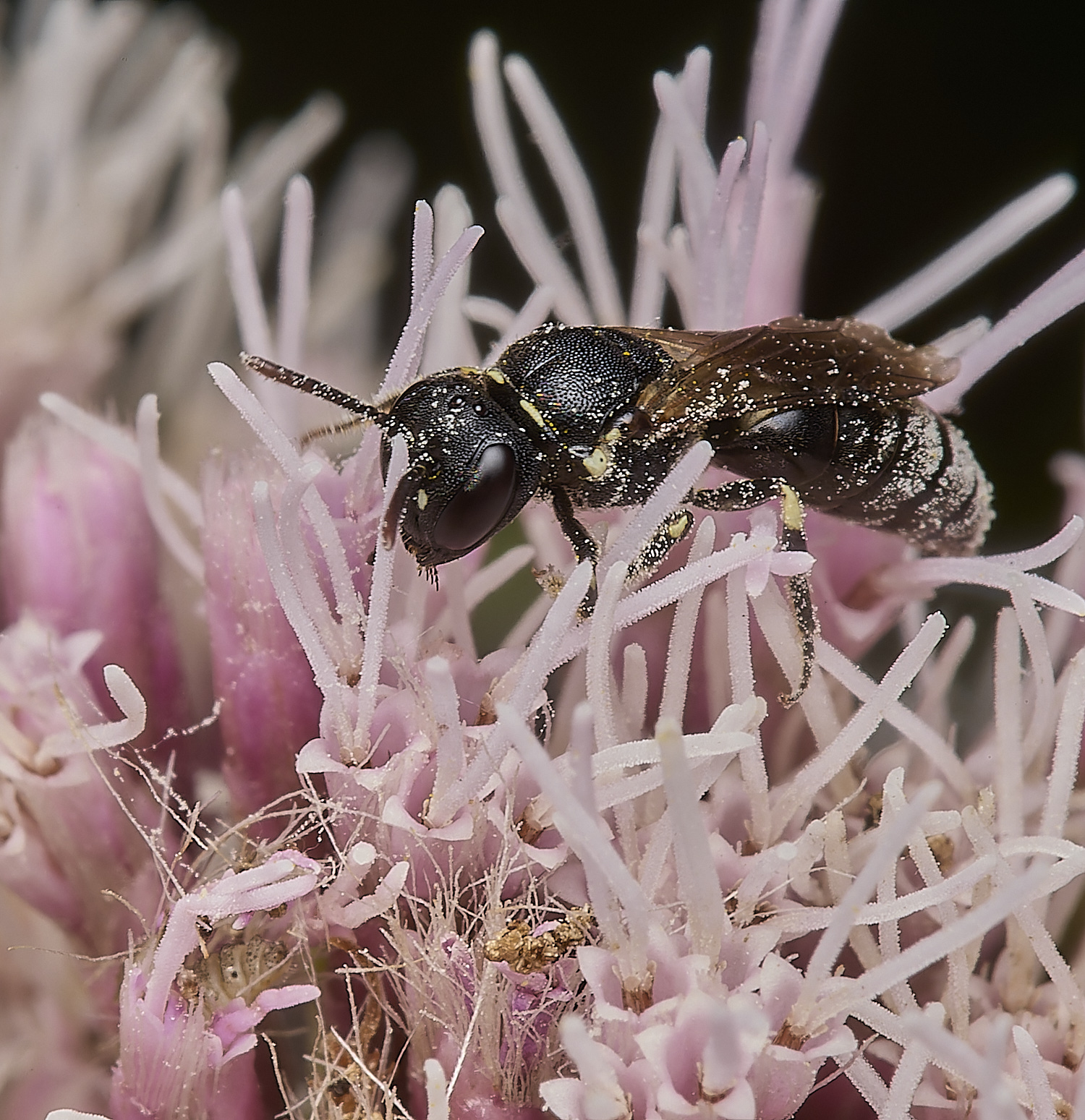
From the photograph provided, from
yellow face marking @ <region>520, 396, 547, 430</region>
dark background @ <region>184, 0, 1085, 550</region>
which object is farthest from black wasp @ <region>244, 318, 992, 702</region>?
dark background @ <region>184, 0, 1085, 550</region>

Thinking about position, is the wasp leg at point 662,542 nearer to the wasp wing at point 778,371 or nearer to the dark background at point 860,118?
the wasp wing at point 778,371

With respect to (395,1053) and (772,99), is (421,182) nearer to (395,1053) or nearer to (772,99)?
(772,99)

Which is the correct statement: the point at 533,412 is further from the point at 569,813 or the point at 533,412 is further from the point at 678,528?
the point at 569,813

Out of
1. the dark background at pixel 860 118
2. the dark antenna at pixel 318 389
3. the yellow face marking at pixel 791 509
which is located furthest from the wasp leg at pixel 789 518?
the dark background at pixel 860 118

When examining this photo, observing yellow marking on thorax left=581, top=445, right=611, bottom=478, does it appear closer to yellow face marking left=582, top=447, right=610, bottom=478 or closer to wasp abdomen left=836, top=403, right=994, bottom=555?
yellow face marking left=582, top=447, right=610, bottom=478

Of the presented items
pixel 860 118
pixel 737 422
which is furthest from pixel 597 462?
pixel 860 118
